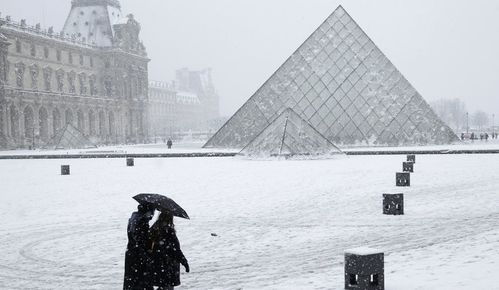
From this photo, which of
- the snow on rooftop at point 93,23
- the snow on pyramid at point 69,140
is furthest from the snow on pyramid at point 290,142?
the snow on rooftop at point 93,23

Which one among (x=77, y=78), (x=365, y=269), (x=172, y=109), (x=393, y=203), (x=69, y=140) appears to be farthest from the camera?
(x=172, y=109)

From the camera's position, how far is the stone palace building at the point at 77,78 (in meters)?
64.1

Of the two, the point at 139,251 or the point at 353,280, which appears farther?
the point at 353,280

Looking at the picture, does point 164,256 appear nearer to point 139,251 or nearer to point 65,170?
point 139,251

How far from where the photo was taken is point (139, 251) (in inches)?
214

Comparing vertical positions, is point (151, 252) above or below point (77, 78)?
below

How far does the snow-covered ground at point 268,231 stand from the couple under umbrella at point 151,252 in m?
1.59

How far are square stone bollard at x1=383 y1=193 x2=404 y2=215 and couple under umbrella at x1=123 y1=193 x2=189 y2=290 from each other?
273 inches

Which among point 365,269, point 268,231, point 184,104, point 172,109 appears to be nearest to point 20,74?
point 268,231

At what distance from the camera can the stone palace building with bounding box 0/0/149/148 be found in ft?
210

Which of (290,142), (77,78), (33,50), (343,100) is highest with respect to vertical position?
(33,50)

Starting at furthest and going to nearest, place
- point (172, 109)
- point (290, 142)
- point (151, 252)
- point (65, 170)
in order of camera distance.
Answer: point (172, 109) < point (290, 142) < point (65, 170) < point (151, 252)

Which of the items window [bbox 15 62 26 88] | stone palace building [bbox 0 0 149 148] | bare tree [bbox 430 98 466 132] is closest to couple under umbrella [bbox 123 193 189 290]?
stone palace building [bbox 0 0 149 148]

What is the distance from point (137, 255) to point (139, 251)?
40 mm
